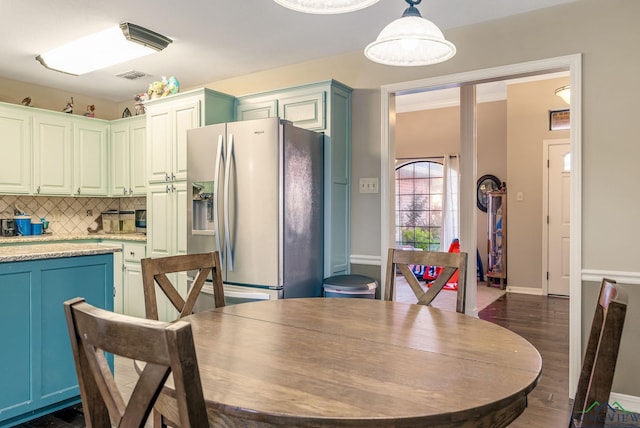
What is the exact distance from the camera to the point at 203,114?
3.65m

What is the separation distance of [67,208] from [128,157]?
976mm

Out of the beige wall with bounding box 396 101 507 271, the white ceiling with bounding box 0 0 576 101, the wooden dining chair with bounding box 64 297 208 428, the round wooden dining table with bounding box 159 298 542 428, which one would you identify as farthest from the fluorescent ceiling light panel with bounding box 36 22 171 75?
the beige wall with bounding box 396 101 507 271

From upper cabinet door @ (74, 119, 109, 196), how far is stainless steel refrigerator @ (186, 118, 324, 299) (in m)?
2.22

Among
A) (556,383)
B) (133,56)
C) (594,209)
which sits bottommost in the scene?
(556,383)

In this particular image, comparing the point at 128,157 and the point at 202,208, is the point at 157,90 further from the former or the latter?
the point at 202,208

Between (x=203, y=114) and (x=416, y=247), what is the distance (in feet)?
16.4

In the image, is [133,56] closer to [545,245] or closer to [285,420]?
[285,420]

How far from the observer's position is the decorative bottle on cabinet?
246 inches

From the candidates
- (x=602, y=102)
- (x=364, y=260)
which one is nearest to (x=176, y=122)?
(x=364, y=260)

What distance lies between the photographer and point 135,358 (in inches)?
27.9

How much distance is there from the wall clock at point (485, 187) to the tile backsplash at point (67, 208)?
506cm

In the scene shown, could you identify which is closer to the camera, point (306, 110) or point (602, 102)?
point (602, 102)

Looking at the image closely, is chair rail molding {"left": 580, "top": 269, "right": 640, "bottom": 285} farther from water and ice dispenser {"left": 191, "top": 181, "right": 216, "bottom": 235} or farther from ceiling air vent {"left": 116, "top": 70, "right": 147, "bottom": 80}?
ceiling air vent {"left": 116, "top": 70, "right": 147, "bottom": 80}

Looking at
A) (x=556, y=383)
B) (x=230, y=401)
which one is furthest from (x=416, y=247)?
(x=230, y=401)
